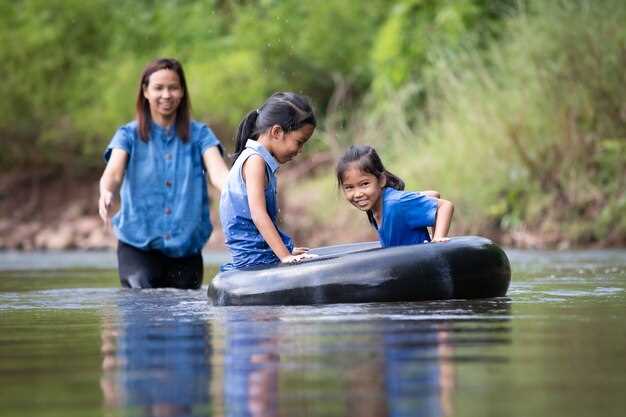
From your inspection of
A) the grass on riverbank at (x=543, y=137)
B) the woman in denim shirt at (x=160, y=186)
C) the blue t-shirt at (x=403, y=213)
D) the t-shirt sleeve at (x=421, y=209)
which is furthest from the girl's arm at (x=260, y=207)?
the grass on riverbank at (x=543, y=137)

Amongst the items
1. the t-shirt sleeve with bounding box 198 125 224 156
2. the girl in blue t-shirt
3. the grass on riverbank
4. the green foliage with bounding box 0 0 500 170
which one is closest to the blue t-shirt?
the girl in blue t-shirt

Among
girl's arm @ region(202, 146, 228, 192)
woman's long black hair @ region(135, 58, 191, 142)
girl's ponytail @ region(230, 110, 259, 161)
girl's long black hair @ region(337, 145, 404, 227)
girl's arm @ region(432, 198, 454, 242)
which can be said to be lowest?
girl's arm @ region(432, 198, 454, 242)

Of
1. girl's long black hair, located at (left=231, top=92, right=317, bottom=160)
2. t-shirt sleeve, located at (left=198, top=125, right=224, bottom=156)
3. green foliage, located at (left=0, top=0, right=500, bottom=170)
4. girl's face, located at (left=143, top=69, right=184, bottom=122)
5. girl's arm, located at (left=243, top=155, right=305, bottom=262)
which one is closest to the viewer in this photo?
girl's arm, located at (left=243, top=155, right=305, bottom=262)

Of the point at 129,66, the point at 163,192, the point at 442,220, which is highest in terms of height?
the point at 129,66

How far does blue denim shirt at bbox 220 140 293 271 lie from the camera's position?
8.41 meters

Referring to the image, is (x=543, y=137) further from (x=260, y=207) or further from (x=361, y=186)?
(x=260, y=207)

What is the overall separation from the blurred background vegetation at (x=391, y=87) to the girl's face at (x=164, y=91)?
7411mm

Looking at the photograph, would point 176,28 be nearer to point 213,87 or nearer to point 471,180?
point 213,87

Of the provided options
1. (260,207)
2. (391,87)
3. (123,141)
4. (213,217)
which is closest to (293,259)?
(260,207)

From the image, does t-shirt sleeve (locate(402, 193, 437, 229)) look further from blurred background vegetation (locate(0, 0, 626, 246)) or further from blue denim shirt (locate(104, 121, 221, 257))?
blurred background vegetation (locate(0, 0, 626, 246))

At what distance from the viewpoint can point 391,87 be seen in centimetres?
2194

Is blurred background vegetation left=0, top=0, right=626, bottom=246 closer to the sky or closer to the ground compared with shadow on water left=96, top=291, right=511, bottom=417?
closer to the sky

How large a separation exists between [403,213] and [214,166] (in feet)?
5.81

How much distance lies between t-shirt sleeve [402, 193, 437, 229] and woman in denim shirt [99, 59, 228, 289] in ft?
5.64
